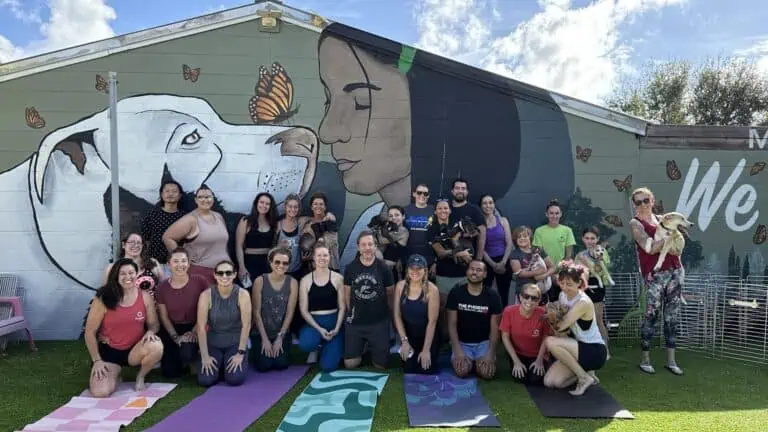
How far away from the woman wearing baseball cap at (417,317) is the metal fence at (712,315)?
244cm

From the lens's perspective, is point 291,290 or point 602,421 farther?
point 291,290

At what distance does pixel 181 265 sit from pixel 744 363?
18.1ft

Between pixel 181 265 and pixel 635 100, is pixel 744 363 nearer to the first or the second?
pixel 181 265

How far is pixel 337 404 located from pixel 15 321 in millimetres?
3886

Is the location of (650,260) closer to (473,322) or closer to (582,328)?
(582,328)

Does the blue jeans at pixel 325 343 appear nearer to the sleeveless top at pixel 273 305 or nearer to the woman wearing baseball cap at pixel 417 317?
the sleeveless top at pixel 273 305

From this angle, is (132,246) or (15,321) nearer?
(132,246)

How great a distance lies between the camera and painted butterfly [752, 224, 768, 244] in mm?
6375

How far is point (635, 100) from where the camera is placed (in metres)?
23.7

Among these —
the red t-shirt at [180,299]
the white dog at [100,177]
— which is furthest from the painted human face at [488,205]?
the red t-shirt at [180,299]

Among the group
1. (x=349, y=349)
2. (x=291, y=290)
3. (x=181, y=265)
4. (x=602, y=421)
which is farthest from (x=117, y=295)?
(x=602, y=421)

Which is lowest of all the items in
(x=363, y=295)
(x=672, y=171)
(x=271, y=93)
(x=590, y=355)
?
(x=590, y=355)

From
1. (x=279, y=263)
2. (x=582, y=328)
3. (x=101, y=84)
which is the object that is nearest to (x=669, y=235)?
(x=582, y=328)

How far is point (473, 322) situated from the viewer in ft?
16.1
